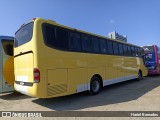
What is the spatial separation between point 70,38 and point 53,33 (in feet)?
3.27

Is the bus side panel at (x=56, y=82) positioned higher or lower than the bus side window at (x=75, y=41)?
lower

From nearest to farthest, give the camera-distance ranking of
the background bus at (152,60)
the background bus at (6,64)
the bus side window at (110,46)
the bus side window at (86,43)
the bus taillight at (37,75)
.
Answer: the bus taillight at (37,75) < the bus side window at (86,43) < the background bus at (6,64) < the bus side window at (110,46) < the background bus at (152,60)

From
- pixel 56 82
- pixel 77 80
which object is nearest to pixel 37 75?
pixel 56 82

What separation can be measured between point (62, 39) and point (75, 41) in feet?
2.82

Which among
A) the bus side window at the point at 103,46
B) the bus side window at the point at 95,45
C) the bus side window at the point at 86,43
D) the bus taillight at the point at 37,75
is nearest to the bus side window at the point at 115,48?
the bus side window at the point at 103,46

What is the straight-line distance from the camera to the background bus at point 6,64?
8.68 meters

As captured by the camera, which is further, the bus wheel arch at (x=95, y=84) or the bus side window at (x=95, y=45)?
the bus side window at (x=95, y=45)

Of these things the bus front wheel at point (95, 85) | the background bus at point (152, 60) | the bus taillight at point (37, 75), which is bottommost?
the bus front wheel at point (95, 85)

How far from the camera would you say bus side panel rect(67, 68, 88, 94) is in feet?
24.0

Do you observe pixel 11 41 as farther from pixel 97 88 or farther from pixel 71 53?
pixel 97 88

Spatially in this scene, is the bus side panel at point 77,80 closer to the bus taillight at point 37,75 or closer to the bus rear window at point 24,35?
the bus taillight at point 37,75

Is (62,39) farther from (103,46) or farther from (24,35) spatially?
(103,46)

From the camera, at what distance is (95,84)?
903 centimetres

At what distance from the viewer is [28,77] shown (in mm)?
6617
